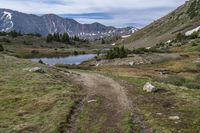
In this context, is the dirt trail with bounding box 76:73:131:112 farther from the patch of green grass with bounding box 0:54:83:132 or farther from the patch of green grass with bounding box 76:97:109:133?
the patch of green grass with bounding box 0:54:83:132

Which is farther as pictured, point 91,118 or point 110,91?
point 110,91

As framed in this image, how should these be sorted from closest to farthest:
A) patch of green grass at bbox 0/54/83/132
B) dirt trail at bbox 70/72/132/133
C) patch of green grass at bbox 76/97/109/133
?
1. patch of green grass at bbox 76/97/109/133
2. patch of green grass at bbox 0/54/83/132
3. dirt trail at bbox 70/72/132/133

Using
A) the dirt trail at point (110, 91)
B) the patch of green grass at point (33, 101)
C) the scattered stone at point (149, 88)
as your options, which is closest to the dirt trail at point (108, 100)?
the dirt trail at point (110, 91)

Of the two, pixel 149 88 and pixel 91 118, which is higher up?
pixel 149 88

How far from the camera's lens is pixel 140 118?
27312mm

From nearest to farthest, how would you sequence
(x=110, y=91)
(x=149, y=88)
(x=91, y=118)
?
(x=91, y=118) → (x=149, y=88) → (x=110, y=91)

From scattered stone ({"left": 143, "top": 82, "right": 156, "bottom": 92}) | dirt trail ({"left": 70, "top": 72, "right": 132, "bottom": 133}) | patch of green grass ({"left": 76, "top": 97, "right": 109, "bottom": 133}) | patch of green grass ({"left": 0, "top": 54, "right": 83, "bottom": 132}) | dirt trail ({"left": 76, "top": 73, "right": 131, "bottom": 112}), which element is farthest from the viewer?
scattered stone ({"left": 143, "top": 82, "right": 156, "bottom": 92})

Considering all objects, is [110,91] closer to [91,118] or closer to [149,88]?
[149,88]

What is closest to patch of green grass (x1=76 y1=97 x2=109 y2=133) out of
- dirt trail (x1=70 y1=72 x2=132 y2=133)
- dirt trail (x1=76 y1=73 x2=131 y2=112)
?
dirt trail (x1=70 y1=72 x2=132 y2=133)

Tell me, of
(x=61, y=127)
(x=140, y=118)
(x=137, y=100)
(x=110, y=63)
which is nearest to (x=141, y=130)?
(x=140, y=118)

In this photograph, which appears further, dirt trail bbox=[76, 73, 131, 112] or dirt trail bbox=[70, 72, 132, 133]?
dirt trail bbox=[76, 73, 131, 112]

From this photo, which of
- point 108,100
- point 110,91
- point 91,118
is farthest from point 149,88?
point 91,118

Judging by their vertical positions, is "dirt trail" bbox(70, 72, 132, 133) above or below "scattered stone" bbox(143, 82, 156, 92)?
below

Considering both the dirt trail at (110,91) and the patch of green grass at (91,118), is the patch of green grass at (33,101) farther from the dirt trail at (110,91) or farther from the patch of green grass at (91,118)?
the dirt trail at (110,91)
